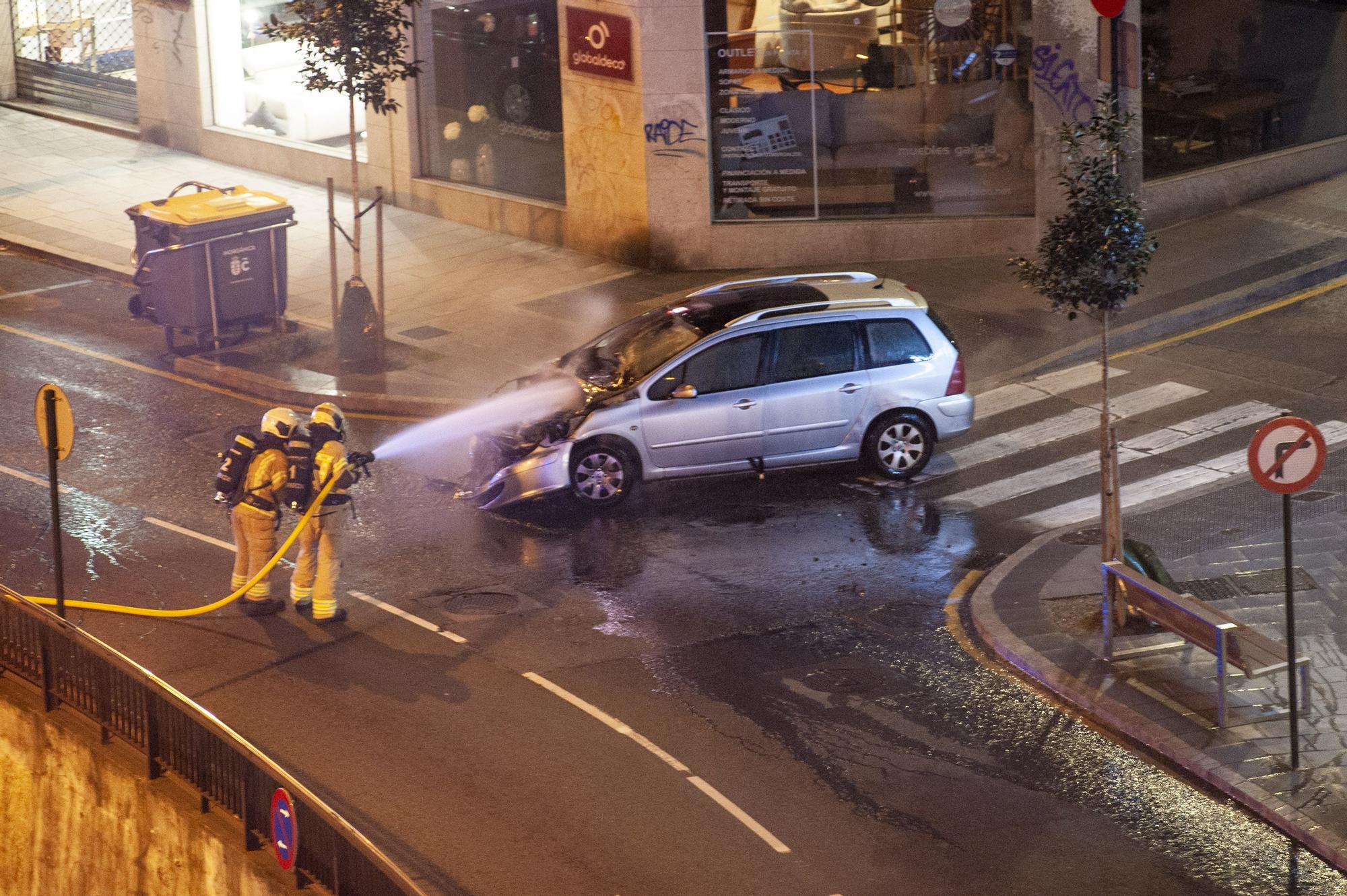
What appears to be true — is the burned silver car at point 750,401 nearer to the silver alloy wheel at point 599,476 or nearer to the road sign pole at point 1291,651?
the silver alloy wheel at point 599,476

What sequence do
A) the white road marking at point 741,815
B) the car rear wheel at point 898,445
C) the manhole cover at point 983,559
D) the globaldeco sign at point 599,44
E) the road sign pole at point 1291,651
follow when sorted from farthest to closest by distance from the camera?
the globaldeco sign at point 599,44, the car rear wheel at point 898,445, the manhole cover at point 983,559, the road sign pole at point 1291,651, the white road marking at point 741,815

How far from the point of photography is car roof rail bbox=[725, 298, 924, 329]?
15.0 metres

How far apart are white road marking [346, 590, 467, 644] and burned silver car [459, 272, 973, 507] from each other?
196 centimetres

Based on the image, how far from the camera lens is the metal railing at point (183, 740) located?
8.03 metres

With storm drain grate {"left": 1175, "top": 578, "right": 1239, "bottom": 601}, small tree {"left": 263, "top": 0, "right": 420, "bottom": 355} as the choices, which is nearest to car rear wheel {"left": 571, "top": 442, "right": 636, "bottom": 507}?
storm drain grate {"left": 1175, "top": 578, "right": 1239, "bottom": 601}

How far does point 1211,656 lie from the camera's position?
11.8 m

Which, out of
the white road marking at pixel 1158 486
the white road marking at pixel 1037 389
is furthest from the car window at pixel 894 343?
the white road marking at pixel 1158 486

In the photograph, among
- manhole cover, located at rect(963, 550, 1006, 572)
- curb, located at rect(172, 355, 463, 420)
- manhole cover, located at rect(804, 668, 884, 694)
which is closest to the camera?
manhole cover, located at rect(804, 668, 884, 694)

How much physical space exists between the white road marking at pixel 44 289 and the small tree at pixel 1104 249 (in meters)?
13.8

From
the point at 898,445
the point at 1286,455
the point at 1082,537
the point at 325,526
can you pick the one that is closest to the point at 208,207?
the point at 325,526

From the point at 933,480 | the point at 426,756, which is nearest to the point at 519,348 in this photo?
the point at 933,480

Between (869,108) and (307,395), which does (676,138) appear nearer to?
(869,108)

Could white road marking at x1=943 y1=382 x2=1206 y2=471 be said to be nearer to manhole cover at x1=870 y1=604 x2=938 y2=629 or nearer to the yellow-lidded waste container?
manhole cover at x1=870 y1=604 x2=938 y2=629

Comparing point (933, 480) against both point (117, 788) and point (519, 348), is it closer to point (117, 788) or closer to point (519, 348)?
point (519, 348)
